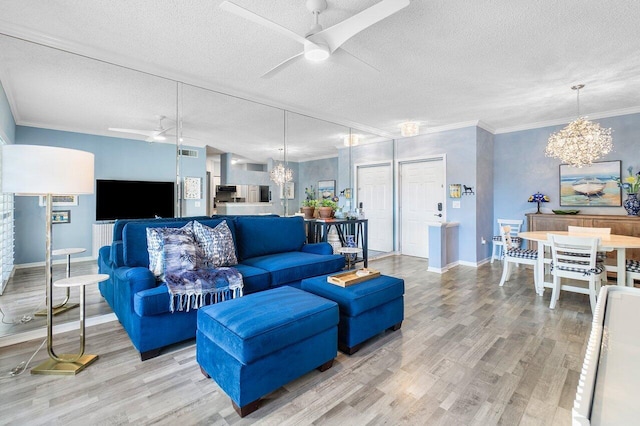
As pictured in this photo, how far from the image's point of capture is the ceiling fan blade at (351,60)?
296cm

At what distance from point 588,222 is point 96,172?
688cm

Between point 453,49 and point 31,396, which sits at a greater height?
point 453,49

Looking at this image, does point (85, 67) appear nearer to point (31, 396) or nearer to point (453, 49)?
point (31, 396)

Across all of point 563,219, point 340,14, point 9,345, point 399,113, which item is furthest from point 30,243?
point 563,219

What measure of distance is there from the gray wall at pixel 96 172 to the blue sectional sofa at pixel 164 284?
332mm

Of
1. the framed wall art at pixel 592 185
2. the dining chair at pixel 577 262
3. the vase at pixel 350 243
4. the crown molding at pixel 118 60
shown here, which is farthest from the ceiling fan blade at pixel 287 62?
the framed wall art at pixel 592 185

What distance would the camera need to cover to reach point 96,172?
3.05 m

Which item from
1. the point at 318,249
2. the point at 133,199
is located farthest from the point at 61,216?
the point at 318,249

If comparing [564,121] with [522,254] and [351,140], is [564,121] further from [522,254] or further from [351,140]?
[351,140]

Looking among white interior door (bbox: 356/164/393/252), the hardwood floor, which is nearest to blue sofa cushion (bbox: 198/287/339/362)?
the hardwood floor

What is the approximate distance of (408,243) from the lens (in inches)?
255

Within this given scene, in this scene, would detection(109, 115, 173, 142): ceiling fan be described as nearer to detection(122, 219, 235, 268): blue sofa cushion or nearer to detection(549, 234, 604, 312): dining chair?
detection(122, 219, 235, 268): blue sofa cushion

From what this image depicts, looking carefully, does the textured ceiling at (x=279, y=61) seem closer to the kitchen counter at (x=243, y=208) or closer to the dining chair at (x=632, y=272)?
the kitchen counter at (x=243, y=208)

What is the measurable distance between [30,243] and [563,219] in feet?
23.6
